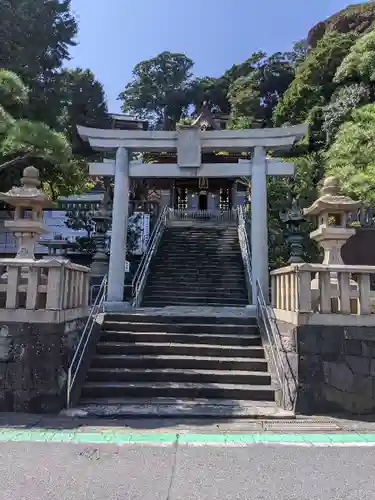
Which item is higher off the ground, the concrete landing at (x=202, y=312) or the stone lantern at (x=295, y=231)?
the stone lantern at (x=295, y=231)

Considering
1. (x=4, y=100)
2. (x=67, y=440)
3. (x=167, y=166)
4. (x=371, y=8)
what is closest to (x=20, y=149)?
(x=4, y=100)

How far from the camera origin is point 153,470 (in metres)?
3.33

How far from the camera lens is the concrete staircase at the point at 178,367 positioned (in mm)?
5395

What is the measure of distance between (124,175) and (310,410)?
22.9ft

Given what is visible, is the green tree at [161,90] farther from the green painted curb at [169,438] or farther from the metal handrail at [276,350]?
the green painted curb at [169,438]

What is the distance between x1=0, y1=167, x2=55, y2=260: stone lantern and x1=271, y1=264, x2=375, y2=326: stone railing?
4364mm

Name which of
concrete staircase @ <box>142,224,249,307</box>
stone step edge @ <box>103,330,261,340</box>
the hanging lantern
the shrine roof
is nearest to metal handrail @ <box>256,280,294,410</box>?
stone step edge @ <box>103,330,261,340</box>

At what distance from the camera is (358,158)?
1246 centimetres

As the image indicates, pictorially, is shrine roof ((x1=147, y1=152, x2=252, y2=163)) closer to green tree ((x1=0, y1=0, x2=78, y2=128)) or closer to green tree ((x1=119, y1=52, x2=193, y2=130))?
green tree ((x1=0, y1=0, x2=78, y2=128))

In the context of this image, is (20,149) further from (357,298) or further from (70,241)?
(357,298)

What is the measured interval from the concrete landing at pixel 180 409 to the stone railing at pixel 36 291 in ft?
4.10

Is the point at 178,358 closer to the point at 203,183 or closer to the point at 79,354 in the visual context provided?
the point at 79,354

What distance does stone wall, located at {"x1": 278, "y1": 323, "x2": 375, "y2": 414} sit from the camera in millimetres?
5121

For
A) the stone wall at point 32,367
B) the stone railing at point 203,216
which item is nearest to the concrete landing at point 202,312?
the stone wall at point 32,367
